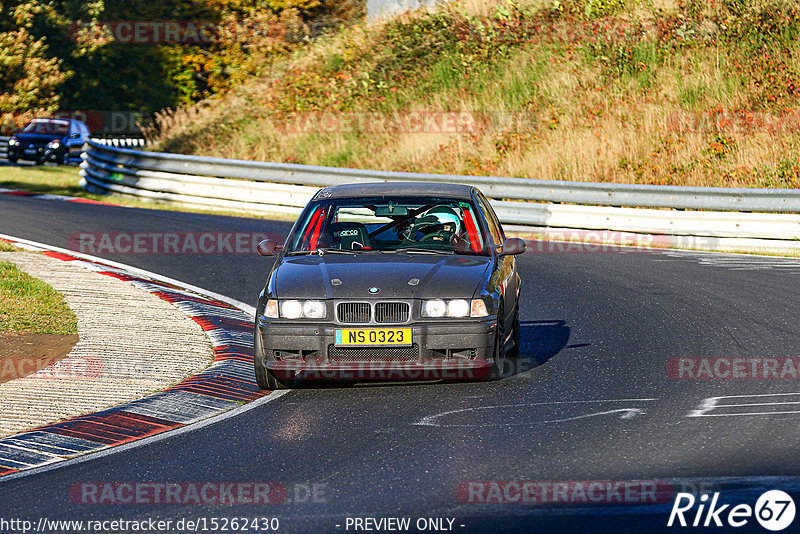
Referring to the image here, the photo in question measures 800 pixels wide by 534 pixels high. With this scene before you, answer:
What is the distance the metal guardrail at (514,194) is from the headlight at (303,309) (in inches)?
418

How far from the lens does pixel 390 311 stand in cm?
823

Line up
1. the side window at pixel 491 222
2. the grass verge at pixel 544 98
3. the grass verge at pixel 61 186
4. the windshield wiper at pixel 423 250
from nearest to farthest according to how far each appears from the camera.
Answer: the windshield wiper at pixel 423 250 → the side window at pixel 491 222 → the grass verge at pixel 544 98 → the grass verge at pixel 61 186

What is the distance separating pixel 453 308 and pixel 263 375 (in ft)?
4.94

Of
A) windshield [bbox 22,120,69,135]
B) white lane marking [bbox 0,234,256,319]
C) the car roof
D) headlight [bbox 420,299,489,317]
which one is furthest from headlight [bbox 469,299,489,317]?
windshield [bbox 22,120,69,135]

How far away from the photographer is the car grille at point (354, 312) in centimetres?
823

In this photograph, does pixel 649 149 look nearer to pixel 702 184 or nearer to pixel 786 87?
pixel 702 184

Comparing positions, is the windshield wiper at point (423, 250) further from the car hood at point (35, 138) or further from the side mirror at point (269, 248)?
the car hood at point (35, 138)

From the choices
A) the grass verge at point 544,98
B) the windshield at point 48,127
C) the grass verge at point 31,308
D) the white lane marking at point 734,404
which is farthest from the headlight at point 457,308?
the windshield at point 48,127

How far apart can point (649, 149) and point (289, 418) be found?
16865 millimetres

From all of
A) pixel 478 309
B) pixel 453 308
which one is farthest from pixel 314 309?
pixel 478 309

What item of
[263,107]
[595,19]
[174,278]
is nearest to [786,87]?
[595,19]

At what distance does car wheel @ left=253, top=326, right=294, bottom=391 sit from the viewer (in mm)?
8453

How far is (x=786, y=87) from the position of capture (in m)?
24.9

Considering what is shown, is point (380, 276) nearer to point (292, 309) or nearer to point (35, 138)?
point (292, 309)
